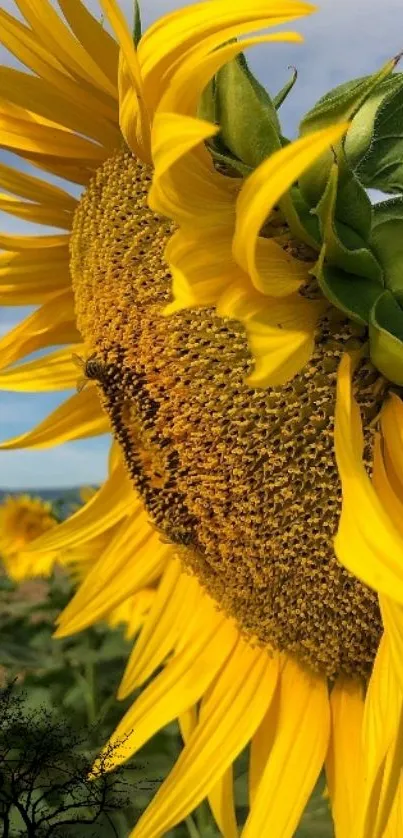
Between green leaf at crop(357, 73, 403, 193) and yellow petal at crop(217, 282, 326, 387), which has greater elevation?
green leaf at crop(357, 73, 403, 193)

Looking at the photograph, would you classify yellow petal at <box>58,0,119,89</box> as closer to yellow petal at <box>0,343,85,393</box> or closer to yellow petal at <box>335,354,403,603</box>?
yellow petal at <box>335,354,403,603</box>

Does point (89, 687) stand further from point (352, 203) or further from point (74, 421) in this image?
point (352, 203)

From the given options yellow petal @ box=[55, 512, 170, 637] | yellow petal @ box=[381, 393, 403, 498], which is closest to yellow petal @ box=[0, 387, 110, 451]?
yellow petal @ box=[55, 512, 170, 637]

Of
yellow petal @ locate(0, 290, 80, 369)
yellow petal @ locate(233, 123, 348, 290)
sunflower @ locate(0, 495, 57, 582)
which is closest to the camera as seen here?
yellow petal @ locate(233, 123, 348, 290)

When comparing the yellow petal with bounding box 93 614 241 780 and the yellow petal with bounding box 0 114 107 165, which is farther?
the yellow petal with bounding box 93 614 241 780

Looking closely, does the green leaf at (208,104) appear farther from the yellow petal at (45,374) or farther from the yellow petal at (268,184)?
the yellow petal at (45,374)

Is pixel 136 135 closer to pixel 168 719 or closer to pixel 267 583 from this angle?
pixel 267 583

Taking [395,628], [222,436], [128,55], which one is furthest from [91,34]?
[395,628]

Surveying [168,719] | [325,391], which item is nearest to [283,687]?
[168,719]
